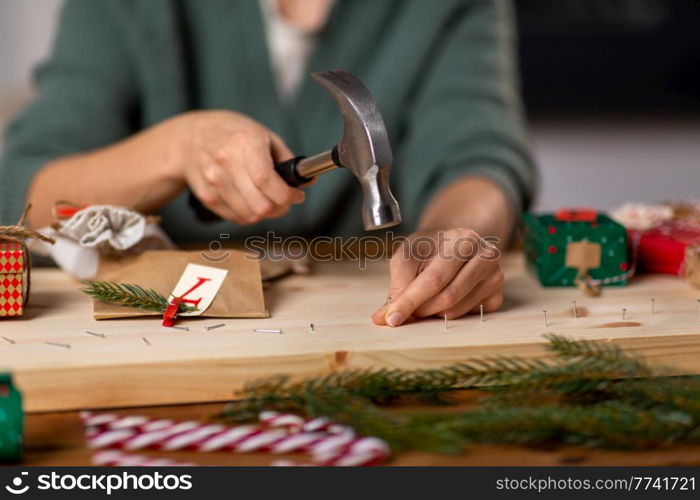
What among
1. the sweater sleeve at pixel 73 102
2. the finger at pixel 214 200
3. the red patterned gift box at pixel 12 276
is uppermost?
the sweater sleeve at pixel 73 102

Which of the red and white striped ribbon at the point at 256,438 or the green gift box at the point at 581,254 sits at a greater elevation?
the green gift box at the point at 581,254

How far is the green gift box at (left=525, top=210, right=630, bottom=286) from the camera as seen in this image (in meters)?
1.29

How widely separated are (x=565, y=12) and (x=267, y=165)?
2.30 metres

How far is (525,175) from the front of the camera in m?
1.69

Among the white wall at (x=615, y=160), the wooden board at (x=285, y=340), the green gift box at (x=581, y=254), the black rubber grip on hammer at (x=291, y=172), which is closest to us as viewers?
the wooden board at (x=285, y=340)

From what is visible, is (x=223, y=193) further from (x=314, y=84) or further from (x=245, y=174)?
(x=314, y=84)

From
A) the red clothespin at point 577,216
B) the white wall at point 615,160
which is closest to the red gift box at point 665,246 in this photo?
the red clothespin at point 577,216

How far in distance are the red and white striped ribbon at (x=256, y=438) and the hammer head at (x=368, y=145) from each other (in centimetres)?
26

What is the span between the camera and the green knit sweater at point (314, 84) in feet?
5.65

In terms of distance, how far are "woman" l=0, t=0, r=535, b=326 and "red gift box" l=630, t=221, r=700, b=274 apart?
237 millimetres

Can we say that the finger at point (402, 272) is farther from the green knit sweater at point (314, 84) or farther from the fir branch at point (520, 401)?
the green knit sweater at point (314, 84)

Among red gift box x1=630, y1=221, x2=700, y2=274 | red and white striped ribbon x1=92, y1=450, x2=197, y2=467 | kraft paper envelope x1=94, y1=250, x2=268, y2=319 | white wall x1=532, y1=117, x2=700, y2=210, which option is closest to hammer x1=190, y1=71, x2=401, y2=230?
kraft paper envelope x1=94, y1=250, x2=268, y2=319

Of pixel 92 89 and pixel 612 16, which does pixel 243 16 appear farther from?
pixel 612 16

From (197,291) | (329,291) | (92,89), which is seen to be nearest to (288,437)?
(197,291)
